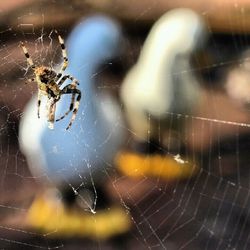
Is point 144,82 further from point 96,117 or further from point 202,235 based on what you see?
point 202,235

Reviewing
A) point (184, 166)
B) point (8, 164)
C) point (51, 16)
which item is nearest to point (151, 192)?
point (184, 166)

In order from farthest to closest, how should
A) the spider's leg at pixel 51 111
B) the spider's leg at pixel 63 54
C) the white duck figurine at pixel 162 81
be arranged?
the white duck figurine at pixel 162 81 < the spider's leg at pixel 51 111 < the spider's leg at pixel 63 54

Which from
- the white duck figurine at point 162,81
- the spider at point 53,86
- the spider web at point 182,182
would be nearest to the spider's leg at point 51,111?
the spider at point 53,86

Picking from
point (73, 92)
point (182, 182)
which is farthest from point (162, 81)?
point (182, 182)

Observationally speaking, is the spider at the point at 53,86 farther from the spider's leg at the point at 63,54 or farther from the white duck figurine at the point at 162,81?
the white duck figurine at the point at 162,81

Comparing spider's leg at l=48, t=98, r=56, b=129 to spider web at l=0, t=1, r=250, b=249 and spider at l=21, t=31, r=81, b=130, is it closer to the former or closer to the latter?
spider at l=21, t=31, r=81, b=130

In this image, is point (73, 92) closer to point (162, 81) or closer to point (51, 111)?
point (51, 111)

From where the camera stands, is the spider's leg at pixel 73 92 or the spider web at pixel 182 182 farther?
the spider web at pixel 182 182
